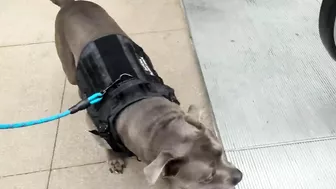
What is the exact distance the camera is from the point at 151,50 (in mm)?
3225

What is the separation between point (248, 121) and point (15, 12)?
8.35 ft

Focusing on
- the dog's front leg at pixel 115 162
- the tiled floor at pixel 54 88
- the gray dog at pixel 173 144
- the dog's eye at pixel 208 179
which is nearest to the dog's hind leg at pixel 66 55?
the gray dog at pixel 173 144

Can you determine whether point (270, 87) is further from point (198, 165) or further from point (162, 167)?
point (162, 167)

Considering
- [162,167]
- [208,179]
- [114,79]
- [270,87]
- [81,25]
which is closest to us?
[162,167]

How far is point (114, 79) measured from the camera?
6.50 feet

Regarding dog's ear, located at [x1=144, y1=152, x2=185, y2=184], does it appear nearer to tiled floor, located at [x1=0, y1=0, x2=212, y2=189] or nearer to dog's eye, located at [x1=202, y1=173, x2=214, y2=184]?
dog's eye, located at [x1=202, y1=173, x2=214, y2=184]

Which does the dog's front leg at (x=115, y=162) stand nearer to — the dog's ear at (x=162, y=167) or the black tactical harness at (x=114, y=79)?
the black tactical harness at (x=114, y=79)

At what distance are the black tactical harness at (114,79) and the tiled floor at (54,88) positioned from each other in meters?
0.41

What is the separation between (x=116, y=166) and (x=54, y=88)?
942mm

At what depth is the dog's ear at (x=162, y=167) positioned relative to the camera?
1.55m

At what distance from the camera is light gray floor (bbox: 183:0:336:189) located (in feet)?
7.52

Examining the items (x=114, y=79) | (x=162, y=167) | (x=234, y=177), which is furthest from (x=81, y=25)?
(x=234, y=177)

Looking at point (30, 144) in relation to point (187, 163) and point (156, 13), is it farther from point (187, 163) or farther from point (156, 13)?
point (156, 13)

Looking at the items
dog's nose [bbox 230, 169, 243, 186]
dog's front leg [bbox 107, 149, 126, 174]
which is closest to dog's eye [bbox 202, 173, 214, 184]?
dog's nose [bbox 230, 169, 243, 186]
